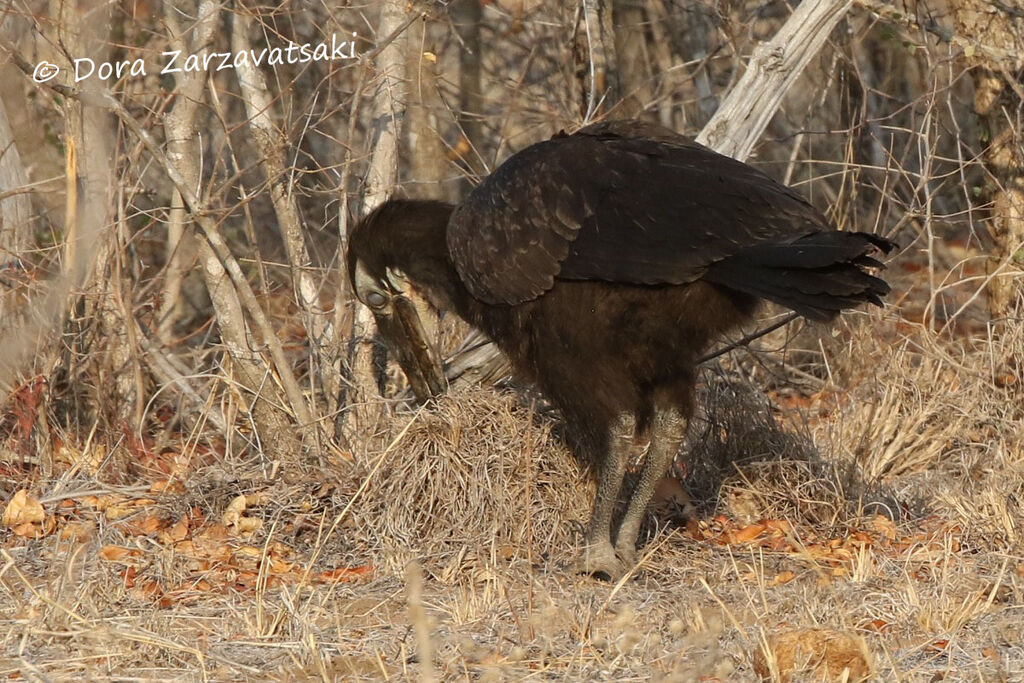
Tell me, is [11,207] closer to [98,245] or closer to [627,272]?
[98,245]

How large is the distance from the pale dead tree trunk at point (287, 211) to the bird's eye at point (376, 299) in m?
0.52

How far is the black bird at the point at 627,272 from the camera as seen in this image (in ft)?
14.1

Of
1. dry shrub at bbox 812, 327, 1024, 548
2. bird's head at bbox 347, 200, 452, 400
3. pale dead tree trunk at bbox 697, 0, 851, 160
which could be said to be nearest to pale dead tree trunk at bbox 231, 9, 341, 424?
bird's head at bbox 347, 200, 452, 400

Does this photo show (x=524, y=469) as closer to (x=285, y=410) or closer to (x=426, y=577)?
(x=426, y=577)

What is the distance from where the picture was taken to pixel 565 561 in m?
4.93

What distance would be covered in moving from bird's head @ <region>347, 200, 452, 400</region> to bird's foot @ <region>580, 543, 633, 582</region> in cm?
102

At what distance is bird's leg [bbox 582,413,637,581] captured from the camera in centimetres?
476

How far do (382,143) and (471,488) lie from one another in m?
1.89

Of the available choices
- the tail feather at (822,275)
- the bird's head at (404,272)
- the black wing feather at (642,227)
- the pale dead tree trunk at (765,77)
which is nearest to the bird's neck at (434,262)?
the bird's head at (404,272)

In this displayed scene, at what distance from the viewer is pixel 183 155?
19.4 feet

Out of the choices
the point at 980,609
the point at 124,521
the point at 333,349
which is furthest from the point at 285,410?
the point at 980,609

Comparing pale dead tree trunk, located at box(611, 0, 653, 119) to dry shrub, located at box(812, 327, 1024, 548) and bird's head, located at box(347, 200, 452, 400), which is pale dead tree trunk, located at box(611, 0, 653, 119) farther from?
bird's head, located at box(347, 200, 452, 400)

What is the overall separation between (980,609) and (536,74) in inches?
211

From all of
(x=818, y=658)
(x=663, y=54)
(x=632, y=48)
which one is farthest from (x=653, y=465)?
(x=632, y=48)
